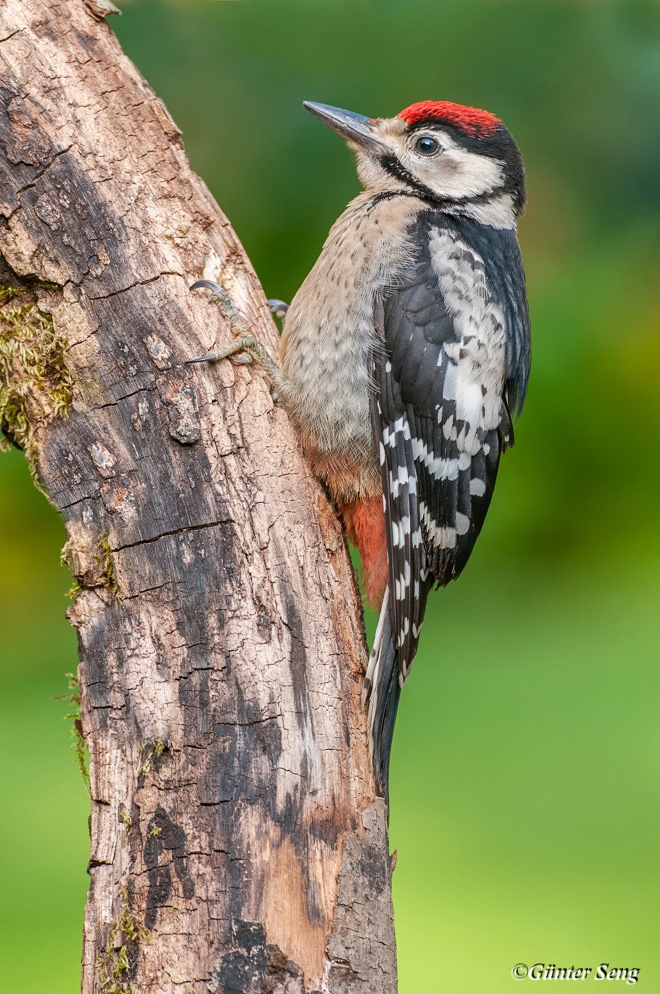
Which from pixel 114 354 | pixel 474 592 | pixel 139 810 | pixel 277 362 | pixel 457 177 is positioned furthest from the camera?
pixel 474 592

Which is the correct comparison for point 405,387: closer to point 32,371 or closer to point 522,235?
point 32,371

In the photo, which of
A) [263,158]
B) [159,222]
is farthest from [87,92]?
[263,158]

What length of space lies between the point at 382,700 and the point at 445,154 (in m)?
1.34

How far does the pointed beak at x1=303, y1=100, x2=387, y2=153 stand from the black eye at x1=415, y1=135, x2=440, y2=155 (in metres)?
0.09

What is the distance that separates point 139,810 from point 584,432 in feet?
11.0

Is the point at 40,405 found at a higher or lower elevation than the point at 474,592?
lower

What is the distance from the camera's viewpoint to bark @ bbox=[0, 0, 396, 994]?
1.62m

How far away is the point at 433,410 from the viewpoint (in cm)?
220

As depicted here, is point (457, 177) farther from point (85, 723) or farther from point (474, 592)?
point (474, 592)

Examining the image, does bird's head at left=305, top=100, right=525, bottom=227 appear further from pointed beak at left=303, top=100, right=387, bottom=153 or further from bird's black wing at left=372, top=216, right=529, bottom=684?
bird's black wing at left=372, top=216, right=529, bottom=684

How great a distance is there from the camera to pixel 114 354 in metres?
1.81
